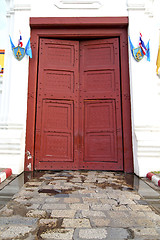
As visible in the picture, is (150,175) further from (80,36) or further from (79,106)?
(80,36)

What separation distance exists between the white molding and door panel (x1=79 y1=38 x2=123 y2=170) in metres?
0.75

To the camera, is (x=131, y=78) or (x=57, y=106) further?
(x=57, y=106)

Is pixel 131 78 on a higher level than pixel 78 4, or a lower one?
lower

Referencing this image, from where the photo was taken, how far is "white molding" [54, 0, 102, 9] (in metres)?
4.12

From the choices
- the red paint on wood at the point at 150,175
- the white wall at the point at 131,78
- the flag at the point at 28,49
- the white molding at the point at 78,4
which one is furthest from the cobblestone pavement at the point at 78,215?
the white molding at the point at 78,4

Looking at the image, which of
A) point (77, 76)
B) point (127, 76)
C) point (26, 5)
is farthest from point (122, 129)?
point (26, 5)

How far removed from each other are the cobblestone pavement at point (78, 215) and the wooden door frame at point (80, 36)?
58.7 inches

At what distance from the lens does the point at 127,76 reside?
400cm

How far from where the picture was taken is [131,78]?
3.87m

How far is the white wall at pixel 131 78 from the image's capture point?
3471 millimetres

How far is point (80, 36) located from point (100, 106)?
5.29 feet

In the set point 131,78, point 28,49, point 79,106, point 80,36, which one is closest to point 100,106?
point 79,106

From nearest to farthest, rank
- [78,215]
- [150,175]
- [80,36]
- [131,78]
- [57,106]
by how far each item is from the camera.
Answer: [78,215]
[150,175]
[131,78]
[57,106]
[80,36]

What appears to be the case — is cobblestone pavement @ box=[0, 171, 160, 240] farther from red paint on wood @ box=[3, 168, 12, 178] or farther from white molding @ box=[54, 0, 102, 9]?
white molding @ box=[54, 0, 102, 9]
